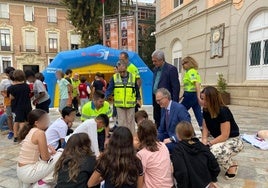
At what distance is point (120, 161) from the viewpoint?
7.39ft

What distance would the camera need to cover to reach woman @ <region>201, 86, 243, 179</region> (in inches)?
129

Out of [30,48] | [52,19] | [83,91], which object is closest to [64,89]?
[83,91]

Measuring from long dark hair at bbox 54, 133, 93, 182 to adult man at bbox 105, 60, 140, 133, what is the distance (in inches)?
81.1

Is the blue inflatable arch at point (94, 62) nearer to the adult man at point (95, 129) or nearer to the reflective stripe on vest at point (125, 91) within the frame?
the reflective stripe on vest at point (125, 91)

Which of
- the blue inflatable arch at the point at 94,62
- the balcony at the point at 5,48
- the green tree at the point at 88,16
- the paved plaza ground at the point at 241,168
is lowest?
the paved plaza ground at the point at 241,168

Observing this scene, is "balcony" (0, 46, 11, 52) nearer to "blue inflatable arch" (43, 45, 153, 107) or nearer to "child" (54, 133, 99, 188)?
"blue inflatable arch" (43, 45, 153, 107)

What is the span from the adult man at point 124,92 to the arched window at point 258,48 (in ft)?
26.7

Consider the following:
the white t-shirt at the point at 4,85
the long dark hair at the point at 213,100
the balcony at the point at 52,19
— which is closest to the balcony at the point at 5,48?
the balcony at the point at 52,19

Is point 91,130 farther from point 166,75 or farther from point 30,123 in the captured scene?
point 166,75

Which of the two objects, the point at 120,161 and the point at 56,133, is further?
the point at 56,133

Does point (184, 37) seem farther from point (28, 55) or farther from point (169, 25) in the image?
point (28, 55)

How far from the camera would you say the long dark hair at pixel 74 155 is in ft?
7.73

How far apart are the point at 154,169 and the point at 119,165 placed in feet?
1.60

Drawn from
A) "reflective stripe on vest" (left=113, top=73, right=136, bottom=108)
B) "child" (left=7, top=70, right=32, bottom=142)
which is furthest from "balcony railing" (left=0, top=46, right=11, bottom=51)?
"reflective stripe on vest" (left=113, top=73, right=136, bottom=108)
